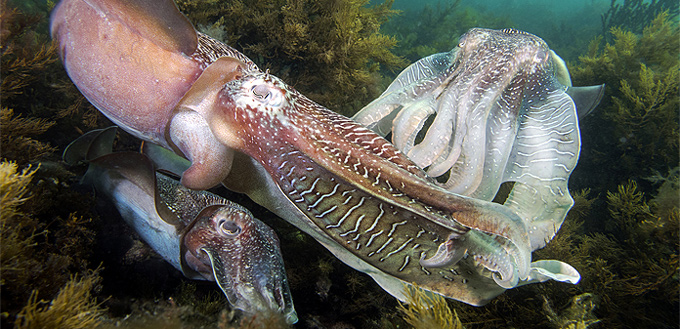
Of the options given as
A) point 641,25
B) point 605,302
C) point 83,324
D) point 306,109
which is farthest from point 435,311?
point 641,25

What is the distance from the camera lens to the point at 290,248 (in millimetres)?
3297

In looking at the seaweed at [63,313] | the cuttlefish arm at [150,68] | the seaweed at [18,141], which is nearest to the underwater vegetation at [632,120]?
the cuttlefish arm at [150,68]

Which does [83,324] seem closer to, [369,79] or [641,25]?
[369,79]

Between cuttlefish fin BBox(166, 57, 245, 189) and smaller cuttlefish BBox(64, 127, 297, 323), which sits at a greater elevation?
cuttlefish fin BBox(166, 57, 245, 189)

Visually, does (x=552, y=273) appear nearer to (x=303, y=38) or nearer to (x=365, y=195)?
(x=365, y=195)

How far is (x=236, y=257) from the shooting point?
2.33m

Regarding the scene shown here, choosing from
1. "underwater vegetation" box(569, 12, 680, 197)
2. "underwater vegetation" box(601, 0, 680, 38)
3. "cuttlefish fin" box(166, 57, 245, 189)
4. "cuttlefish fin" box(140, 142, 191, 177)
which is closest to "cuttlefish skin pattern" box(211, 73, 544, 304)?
"cuttlefish fin" box(166, 57, 245, 189)

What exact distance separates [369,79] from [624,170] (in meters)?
4.41

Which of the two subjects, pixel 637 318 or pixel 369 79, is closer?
pixel 637 318

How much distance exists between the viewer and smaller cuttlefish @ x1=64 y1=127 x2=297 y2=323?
2270mm

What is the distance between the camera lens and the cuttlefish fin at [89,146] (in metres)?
2.69

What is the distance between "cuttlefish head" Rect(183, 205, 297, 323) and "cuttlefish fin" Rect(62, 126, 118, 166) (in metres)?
1.30

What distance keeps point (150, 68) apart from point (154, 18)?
36 centimetres

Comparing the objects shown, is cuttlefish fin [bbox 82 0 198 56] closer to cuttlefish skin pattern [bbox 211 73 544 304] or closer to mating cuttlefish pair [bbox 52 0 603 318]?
mating cuttlefish pair [bbox 52 0 603 318]
